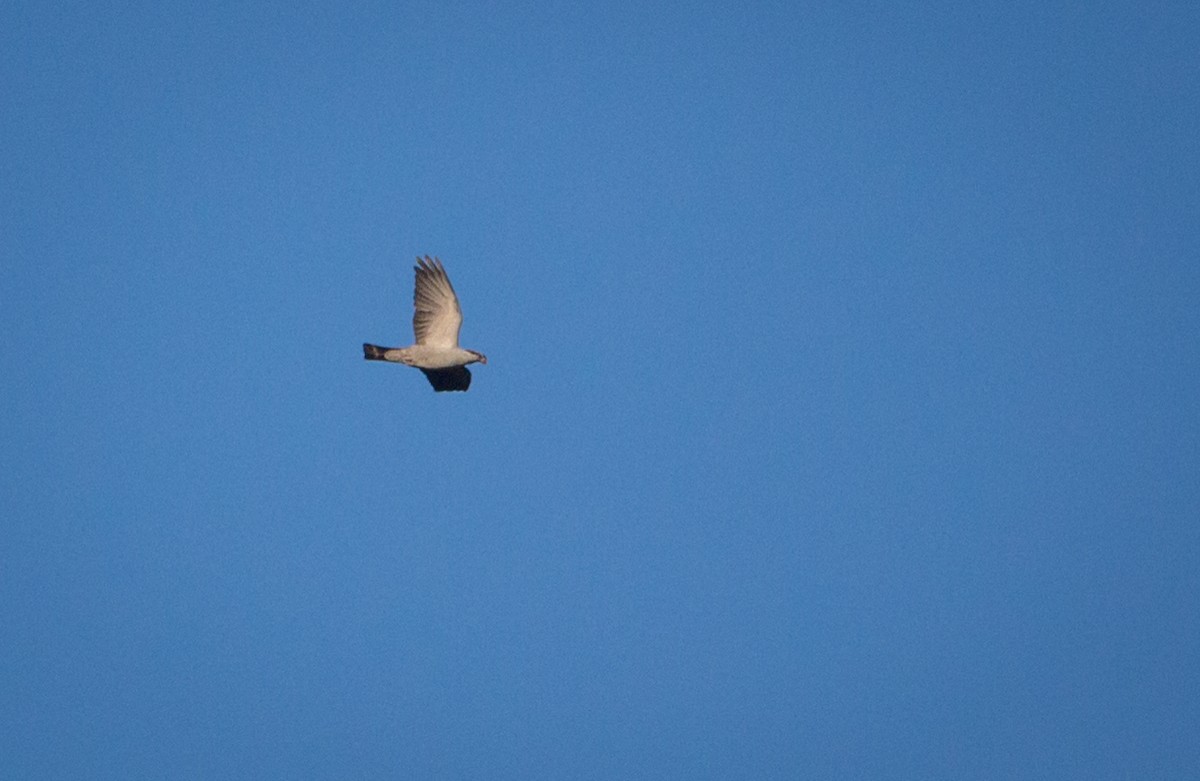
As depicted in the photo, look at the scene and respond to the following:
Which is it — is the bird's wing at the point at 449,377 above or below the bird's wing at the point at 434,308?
below

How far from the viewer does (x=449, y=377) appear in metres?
47.8

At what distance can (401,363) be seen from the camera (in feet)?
150

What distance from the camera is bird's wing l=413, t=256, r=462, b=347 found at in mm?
45656

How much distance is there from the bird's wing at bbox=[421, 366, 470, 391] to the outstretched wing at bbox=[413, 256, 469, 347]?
3.80 ft

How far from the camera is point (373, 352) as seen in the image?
149 ft

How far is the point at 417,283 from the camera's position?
45.9 m

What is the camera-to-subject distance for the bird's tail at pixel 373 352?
1786 inches

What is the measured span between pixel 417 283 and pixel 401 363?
223cm

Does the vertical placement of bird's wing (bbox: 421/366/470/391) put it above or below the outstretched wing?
below

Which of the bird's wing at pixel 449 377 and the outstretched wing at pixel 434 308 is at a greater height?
the outstretched wing at pixel 434 308

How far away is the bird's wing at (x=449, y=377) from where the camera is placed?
47.3m

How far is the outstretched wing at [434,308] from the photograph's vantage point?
150ft

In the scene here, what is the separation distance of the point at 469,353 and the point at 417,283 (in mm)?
2403

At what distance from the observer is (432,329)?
46094mm
